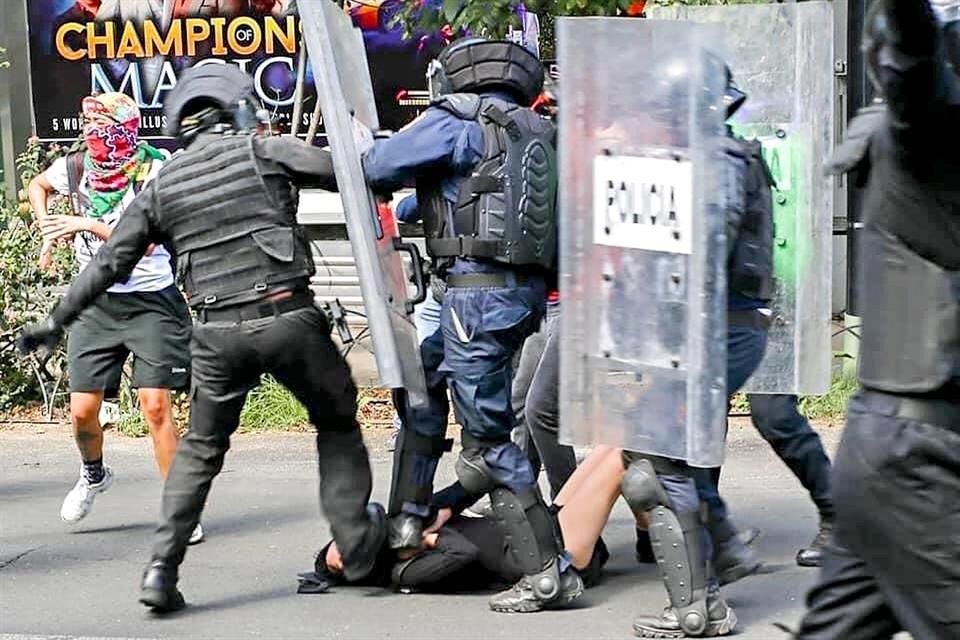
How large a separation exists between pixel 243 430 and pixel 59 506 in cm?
182

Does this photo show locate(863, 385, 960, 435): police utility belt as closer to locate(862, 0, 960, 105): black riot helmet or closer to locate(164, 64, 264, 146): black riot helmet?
locate(862, 0, 960, 105): black riot helmet

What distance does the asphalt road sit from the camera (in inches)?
211

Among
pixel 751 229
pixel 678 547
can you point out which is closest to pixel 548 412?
pixel 678 547

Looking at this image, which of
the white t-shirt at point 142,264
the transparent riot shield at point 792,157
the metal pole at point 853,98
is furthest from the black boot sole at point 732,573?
the metal pole at point 853,98

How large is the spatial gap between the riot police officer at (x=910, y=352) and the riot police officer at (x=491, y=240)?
2045 mm

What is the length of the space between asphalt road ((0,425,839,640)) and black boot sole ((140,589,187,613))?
44 millimetres

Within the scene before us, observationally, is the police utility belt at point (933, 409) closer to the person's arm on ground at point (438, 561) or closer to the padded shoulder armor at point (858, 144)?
the padded shoulder armor at point (858, 144)

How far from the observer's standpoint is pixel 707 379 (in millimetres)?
4645

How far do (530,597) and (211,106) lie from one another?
6.43 feet

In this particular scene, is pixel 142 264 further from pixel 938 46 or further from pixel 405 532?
pixel 938 46

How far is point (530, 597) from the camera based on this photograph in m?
5.36

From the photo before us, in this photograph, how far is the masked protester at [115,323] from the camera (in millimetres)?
6445

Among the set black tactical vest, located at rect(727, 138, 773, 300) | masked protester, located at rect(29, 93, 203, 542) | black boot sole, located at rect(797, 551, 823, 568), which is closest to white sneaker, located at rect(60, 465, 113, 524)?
masked protester, located at rect(29, 93, 203, 542)

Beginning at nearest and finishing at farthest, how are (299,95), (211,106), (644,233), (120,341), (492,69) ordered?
(644,233)
(492,69)
(211,106)
(120,341)
(299,95)
